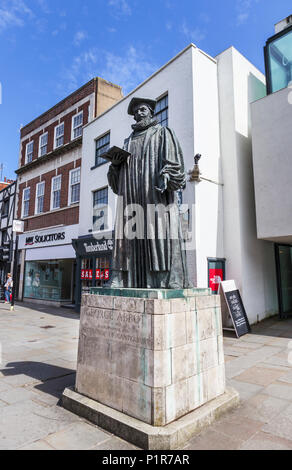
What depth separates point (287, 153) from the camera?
873 cm

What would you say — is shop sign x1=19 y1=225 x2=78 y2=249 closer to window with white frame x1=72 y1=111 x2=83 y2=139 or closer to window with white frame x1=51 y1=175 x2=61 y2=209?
window with white frame x1=51 y1=175 x2=61 y2=209

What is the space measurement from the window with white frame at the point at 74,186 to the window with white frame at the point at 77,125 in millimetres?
2303

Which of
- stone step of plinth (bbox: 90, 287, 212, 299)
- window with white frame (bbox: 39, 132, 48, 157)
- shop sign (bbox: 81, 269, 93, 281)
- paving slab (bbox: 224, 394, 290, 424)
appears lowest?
paving slab (bbox: 224, 394, 290, 424)

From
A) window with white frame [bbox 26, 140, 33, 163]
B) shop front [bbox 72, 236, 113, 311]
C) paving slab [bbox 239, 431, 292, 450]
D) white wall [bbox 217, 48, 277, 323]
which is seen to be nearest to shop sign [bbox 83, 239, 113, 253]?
shop front [bbox 72, 236, 113, 311]

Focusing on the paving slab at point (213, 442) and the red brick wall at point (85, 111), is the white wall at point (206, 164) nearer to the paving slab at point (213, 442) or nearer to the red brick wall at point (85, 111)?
the paving slab at point (213, 442)

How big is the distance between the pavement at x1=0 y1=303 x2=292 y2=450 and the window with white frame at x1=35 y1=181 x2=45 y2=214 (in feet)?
38.4

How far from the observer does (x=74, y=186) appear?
A: 15984mm

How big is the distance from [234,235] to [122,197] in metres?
6.66

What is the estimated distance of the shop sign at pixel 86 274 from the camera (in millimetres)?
13281

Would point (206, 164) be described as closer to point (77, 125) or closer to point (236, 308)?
point (236, 308)

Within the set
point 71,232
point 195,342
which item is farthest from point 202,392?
point 71,232

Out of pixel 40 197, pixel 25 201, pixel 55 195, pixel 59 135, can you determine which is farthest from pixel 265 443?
pixel 25 201

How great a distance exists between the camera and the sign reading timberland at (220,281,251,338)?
813 cm

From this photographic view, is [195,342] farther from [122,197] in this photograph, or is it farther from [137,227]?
[122,197]
